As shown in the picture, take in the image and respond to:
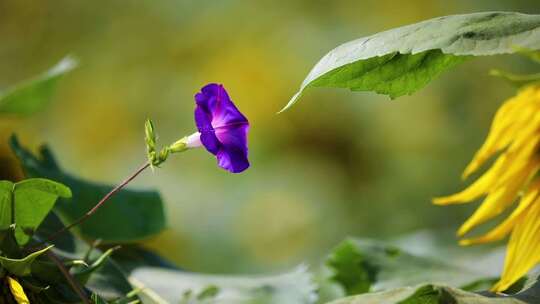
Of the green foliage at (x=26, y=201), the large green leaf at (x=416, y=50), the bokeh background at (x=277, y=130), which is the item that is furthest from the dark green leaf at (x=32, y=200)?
the bokeh background at (x=277, y=130)

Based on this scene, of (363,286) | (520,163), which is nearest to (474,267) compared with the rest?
(363,286)

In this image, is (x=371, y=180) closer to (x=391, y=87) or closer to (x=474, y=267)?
(x=474, y=267)

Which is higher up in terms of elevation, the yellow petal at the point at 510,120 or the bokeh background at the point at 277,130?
the bokeh background at the point at 277,130

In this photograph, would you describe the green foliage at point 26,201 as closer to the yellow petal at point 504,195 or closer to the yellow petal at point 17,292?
the yellow petal at point 17,292

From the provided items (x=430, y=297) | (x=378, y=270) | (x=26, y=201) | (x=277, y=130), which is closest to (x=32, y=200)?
(x=26, y=201)

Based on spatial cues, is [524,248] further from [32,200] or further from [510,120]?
[32,200]

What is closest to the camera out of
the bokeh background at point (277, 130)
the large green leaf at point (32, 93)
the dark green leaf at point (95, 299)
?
the dark green leaf at point (95, 299)

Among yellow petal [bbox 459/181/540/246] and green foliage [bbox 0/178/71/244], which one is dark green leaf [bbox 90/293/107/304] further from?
yellow petal [bbox 459/181/540/246]
